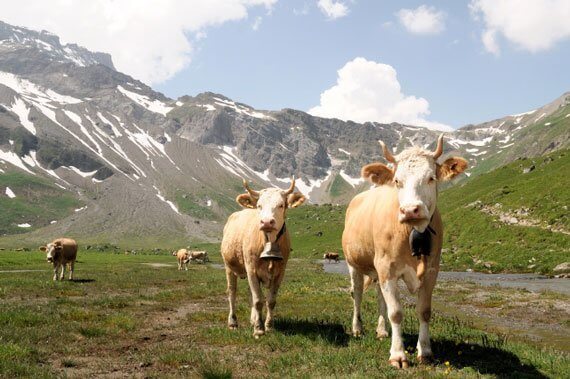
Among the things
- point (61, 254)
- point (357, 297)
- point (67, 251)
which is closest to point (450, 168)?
point (357, 297)

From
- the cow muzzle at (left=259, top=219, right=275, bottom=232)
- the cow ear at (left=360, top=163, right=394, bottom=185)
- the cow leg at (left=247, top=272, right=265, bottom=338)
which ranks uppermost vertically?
the cow ear at (left=360, top=163, right=394, bottom=185)

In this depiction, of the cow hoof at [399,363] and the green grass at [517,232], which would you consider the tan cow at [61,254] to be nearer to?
the cow hoof at [399,363]

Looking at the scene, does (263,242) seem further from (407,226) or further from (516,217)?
(516,217)

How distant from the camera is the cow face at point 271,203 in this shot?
12245mm

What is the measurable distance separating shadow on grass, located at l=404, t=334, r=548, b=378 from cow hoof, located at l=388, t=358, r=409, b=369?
112 centimetres

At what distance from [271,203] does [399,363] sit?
565 centimetres

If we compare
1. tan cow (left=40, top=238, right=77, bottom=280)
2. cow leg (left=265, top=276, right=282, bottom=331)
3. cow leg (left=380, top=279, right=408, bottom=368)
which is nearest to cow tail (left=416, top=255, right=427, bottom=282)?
cow leg (left=380, top=279, right=408, bottom=368)

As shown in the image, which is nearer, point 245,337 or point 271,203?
point 245,337

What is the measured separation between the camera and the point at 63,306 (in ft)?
63.9

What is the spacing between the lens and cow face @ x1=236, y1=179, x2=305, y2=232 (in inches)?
482

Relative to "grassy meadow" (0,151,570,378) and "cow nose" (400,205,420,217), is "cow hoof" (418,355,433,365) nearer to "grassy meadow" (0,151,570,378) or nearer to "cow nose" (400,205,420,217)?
"grassy meadow" (0,151,570,378)

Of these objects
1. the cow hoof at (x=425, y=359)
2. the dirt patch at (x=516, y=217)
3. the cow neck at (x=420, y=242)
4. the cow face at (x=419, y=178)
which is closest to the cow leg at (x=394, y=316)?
the cow hoof at (x=425, y=359)

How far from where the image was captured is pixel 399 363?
9.29 meters

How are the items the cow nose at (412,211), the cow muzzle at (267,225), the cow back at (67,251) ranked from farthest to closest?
1. the cow back at (67,251)
2. the cow muzzle at (267,225)
3. the cow nose at (412,211)
